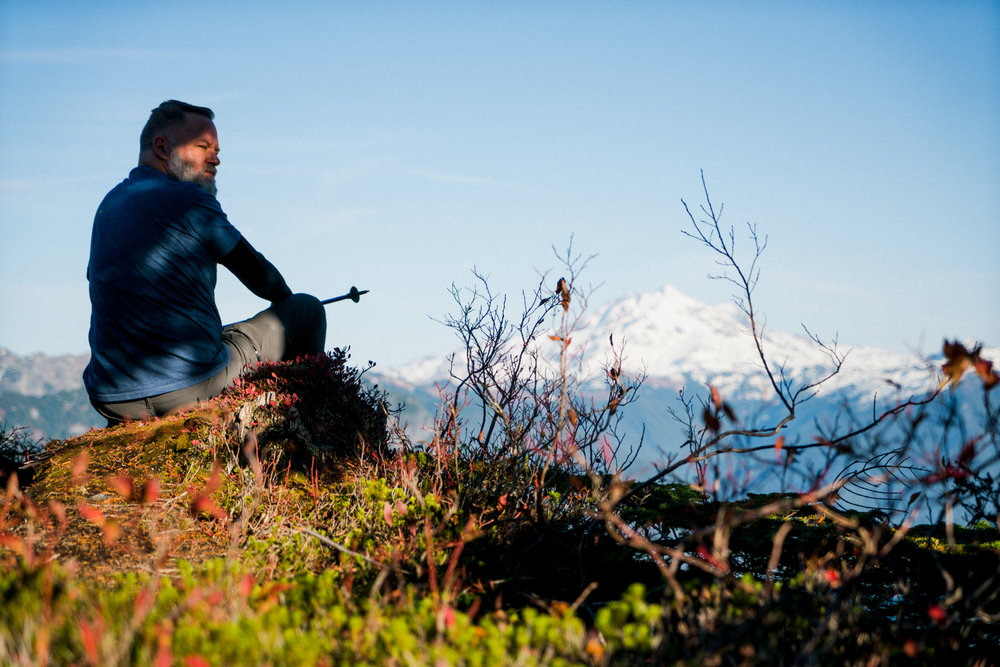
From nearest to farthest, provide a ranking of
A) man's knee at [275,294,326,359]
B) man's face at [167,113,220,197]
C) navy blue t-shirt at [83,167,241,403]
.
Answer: navy blue t-shirt at [83,167,241,403] < man's face at [167,113,220,197] < man's knee at [275,294,326,359]

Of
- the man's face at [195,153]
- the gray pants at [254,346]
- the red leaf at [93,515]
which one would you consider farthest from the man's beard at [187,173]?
the red leaf at [93,515]

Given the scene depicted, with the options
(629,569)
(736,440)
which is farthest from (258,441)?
(736,440)

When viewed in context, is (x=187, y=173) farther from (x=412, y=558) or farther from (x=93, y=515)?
(x=412, y=558)

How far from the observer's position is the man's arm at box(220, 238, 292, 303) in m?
5.89

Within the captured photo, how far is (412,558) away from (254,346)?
298cm

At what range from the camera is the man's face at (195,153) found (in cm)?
596

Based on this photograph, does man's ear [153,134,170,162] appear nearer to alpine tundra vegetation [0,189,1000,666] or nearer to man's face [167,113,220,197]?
man's face [167,113,220,197]

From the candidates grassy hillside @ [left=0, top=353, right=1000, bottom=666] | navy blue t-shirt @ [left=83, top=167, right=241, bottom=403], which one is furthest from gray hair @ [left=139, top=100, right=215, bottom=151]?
grassy hillside @ [left=0, top=353, right=1000, bottom=666]

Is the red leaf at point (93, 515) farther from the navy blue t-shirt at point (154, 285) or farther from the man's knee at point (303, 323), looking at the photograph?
the man's knee at point (303, 323)

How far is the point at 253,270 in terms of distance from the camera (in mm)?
6012

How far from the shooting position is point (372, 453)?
5.49m

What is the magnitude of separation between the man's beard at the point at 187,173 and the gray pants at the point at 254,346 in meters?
1.18

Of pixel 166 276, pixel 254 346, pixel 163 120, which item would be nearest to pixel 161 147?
pixel 163 120

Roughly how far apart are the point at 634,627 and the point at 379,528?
226cm
